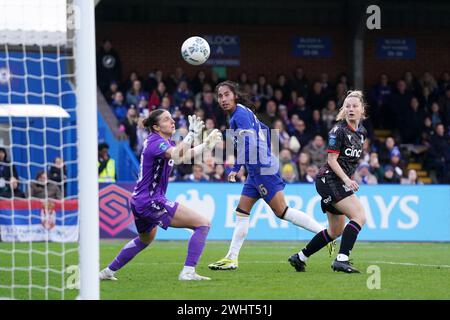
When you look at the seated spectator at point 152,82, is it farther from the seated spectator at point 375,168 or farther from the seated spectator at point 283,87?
the seated spectator at point 375,168

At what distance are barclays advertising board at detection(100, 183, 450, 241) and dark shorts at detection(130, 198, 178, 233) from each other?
28.4ft

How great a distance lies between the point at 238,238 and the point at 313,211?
7.42 m

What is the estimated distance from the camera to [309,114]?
2439cm

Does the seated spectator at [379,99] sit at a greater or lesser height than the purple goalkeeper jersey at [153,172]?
greater

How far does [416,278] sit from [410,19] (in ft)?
66.2

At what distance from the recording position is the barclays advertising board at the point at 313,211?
62.0 ft

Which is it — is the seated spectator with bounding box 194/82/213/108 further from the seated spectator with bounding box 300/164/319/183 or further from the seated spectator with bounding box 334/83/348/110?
the seated spectator with bounding box 300/164/319/183

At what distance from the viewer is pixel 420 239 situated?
63.1 ft

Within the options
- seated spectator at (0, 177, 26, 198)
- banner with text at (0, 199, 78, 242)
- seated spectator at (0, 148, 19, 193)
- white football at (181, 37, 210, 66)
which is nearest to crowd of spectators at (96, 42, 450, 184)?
seated spectator at (0, 148, 19, 193)

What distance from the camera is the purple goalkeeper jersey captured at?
1006 centimetres

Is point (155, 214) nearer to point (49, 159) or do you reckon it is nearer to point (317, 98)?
point (49, 159)

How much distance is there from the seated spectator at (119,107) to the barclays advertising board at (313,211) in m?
4.03

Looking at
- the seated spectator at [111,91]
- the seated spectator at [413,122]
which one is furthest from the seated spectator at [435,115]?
the seated spectator at [111,91]

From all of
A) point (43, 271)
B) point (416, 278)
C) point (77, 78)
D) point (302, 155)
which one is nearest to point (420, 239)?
point (302, 155)
